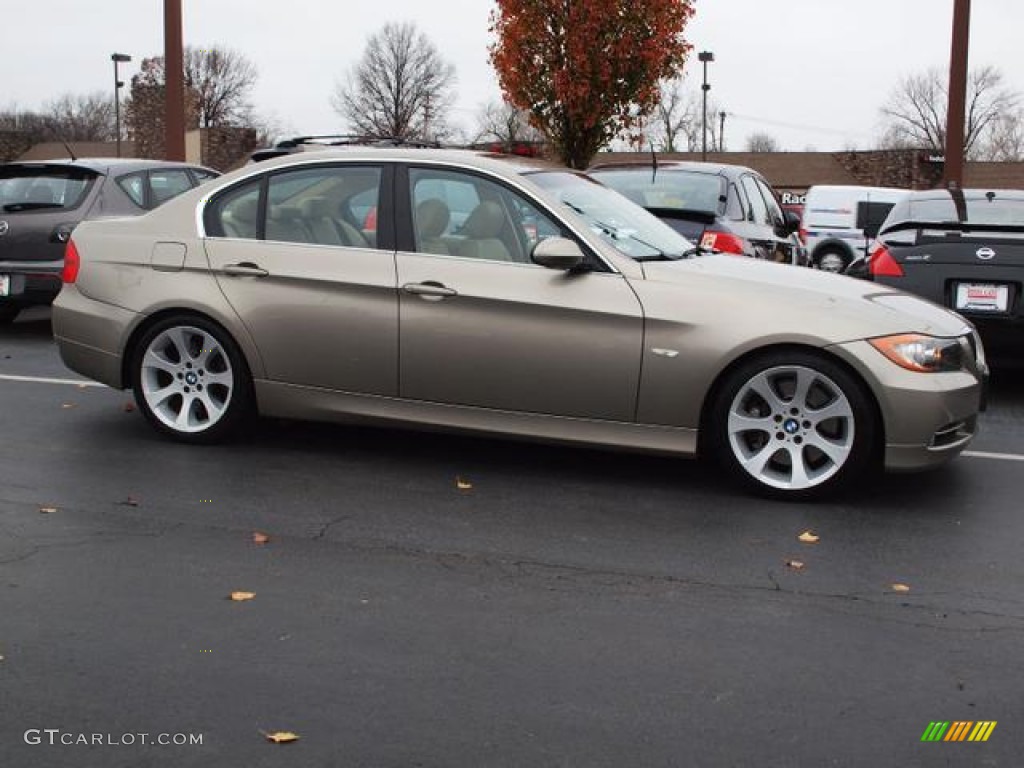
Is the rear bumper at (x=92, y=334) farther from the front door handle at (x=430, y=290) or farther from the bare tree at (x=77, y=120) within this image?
the bare tree at (x=77, y=120)

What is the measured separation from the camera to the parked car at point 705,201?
9.59 meters

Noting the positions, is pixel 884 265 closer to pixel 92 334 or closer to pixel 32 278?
pixel 92 334

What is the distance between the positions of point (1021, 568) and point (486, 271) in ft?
8.79

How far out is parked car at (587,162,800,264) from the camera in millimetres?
9594

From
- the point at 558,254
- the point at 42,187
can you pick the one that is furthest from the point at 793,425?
the point at 42,187

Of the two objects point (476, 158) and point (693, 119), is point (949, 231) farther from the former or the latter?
point (693, 119)

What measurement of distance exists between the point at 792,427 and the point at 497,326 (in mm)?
1423

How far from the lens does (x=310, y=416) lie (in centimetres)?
647

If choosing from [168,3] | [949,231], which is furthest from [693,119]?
[949,231]

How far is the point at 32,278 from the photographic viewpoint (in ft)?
34.0

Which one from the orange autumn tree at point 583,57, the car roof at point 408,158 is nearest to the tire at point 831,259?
the orange autumn tree at point 583,57

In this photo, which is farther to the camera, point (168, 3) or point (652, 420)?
point (168, 3)

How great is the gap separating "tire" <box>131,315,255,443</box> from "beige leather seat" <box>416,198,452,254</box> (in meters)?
1.12

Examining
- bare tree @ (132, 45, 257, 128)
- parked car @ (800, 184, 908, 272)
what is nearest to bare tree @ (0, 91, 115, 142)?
bare tree @ (132, 45, 257, 128)
